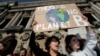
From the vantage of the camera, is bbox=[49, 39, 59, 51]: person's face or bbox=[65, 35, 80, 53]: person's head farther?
bbox=[49, 39, 59, 51]: person's face

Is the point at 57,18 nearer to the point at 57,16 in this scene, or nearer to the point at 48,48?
the point at 57,16

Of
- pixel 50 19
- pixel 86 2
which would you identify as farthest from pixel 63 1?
pixel 50 19

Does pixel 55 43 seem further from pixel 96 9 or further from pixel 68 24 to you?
pixel 96 9

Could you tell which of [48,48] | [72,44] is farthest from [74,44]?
[48,48]

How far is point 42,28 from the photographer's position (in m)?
8.39

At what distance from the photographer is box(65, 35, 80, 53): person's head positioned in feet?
27.7

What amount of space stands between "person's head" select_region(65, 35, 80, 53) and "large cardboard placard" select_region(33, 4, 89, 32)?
1.30ft

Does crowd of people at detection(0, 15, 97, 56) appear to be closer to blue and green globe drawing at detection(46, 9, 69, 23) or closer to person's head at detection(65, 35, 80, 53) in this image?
person's head at detection(65, 35, 80, 53)

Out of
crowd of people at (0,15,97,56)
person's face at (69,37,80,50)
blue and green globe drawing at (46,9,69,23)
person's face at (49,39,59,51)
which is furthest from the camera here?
blue and green globe drawing at (46,9,69,23)

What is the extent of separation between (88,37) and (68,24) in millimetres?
759

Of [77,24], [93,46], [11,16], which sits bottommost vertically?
[11,16]

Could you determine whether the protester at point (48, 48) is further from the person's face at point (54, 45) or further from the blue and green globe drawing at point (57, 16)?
the blue and green globe drawing at point (57, 16)

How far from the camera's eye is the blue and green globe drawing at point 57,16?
8.67m

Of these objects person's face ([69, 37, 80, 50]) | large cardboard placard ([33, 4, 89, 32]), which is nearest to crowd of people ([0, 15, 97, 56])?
person's face ([69, 37, 80, 50])
